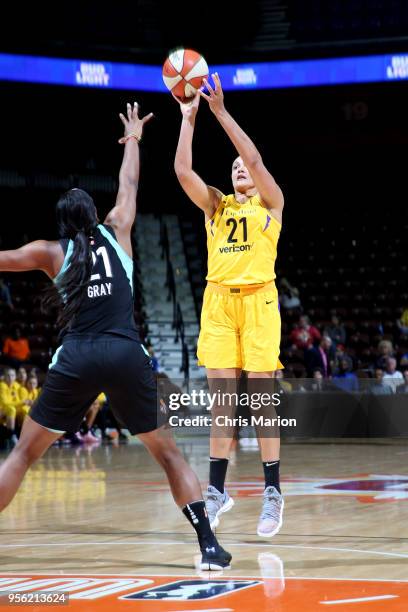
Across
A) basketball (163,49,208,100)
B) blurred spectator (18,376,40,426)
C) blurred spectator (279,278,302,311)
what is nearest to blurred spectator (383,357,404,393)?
blurred spectator (279,278,302,311)

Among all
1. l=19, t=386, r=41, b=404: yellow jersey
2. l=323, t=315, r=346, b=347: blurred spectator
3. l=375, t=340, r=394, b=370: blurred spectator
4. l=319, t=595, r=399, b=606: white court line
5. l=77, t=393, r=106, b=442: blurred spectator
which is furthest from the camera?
l=323, t=315, r=346, b=347: blurred spectator

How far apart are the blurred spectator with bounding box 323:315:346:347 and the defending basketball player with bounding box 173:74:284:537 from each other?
504 inches

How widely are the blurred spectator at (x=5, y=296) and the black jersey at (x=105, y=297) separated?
14.8 m

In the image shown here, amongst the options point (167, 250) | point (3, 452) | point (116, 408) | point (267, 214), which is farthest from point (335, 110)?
point (116, 408)

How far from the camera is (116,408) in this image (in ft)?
15.2

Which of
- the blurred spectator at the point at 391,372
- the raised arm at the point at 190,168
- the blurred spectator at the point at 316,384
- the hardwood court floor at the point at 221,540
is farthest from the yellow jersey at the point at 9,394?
the raised arm at the point at 190,168

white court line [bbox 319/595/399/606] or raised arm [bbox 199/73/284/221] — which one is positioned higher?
raised arm [bbox 199/73/284/221]

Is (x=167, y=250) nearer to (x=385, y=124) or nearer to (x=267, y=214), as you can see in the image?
(x=385, y=124)

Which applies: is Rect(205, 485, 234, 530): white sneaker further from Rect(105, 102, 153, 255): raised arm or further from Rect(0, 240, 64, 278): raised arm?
Rect(0, 240, 64, 278): raised arm

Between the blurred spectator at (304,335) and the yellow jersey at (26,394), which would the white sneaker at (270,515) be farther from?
the blurred spectator at (304,335)

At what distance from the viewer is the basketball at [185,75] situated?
235 inches

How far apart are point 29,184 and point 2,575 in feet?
65.5

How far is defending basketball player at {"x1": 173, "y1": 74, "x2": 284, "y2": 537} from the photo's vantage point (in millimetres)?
5895

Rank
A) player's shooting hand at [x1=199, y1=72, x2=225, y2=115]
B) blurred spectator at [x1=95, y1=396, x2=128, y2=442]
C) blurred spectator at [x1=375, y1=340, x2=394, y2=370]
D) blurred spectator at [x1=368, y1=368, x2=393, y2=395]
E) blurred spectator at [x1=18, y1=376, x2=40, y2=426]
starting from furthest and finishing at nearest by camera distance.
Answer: blurred spectator at [x1=95, y1=396, x2=128, y2=442] < blurred spectator at [x1=375, y1=340, x2=394, y2=370] < blurred spectator at [x1=368, y1=368, x2=393, y2=395] < blurred spectator at [x1=18, y1=376, x2=40, y2=426] < player's shooting hand at [x1=199, y1=72, x2=225, y2=115]
